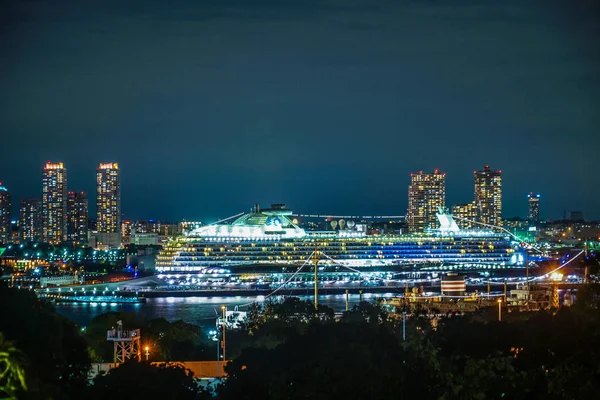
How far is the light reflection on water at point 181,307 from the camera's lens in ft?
185

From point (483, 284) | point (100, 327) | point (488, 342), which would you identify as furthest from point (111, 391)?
point (483, 284)

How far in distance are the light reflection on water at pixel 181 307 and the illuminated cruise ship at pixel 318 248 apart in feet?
24.1

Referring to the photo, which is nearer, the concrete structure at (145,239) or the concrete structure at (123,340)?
the concrete structure at (123,340)

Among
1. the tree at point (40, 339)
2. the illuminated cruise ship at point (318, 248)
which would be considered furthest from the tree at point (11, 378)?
the illuminated cruise ship at point (318, 248)

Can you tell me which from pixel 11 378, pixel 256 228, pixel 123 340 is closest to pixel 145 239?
pixel 256 228

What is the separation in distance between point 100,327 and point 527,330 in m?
21.4

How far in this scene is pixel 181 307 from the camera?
64312 mm

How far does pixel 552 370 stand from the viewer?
18469mm

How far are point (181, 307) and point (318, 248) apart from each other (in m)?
18.1

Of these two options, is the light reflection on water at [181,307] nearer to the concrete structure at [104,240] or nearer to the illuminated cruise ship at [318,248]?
the illuminated cruise ship at [318,248]

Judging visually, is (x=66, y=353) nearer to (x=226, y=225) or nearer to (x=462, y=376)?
(x=462, y=376)

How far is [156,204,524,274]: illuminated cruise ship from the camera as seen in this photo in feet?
263

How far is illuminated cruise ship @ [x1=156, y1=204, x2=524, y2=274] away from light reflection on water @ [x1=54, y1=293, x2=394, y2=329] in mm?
7359

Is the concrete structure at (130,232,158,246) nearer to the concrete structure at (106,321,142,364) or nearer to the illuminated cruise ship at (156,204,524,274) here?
the illuminated cruise ship at (156,204,524,274)
